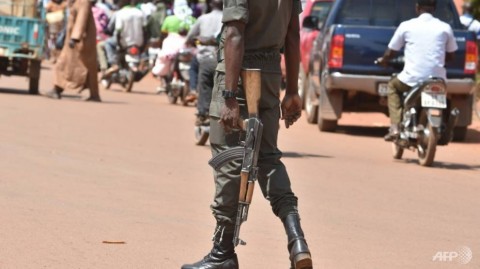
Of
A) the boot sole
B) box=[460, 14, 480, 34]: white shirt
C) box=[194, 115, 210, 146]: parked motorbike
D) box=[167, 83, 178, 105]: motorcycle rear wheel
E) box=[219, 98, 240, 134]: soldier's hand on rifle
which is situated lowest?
box=[167, 83, 178, 105]: motorcycle rear wheel

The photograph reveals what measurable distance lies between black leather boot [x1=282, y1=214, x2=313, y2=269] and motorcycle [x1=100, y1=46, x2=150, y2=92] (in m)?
20.6

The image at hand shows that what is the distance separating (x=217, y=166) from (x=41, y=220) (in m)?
2.40

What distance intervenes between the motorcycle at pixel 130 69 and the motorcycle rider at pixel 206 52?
10.7 metres

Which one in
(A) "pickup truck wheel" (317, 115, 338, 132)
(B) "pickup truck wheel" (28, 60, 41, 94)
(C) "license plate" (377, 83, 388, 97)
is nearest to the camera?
(C) "license plate" (377, 83, 388, 97)

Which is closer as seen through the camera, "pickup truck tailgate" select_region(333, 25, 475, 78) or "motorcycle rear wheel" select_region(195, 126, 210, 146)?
"motorcycle rear wheel" select_region(195, 126, 210, 146)

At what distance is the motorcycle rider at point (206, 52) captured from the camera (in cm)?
1439

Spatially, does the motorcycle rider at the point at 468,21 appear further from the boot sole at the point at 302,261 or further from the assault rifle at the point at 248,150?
the boot sole at the point at 302,261

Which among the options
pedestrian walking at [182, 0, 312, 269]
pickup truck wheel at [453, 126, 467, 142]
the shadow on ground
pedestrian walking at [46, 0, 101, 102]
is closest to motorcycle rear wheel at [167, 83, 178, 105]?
pedestrian walking at [46, 0, 101, 102]

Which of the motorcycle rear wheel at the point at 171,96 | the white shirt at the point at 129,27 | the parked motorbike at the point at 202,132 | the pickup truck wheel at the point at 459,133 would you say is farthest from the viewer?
the white shirt at the point at 129,27

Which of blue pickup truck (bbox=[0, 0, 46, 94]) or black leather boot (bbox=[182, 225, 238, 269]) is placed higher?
black leather boot (bbox=[182, 225, 238, 269])

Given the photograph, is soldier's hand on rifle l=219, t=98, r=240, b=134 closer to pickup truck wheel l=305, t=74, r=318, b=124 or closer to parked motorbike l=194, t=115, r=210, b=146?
parked motorbike l=194, t=115, r=210, b=146

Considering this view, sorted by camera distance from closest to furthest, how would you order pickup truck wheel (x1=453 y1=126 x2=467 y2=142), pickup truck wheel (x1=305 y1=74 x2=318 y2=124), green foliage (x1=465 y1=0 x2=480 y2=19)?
pickup truck wheel (x1=453 y1=126 x2=467 y2=142) → pickup truck wheel (x1=305 y1=74 x2=318 y2=124) → green foliage (x1=465 y1=0 x2=480 y2=19)

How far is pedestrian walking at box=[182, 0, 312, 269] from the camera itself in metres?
6.57

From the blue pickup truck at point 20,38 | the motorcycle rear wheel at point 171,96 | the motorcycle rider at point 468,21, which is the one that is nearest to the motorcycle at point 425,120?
the motorcycle rider at point 468,21
